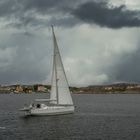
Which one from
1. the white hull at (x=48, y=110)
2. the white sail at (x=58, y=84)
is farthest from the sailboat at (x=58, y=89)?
the white hull at (x=48, y=110)

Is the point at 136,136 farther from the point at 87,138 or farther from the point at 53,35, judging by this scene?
the point at 53,35

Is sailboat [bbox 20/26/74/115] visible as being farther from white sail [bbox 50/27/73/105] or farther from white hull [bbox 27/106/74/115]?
white hull [bbox 27/106/74/115]

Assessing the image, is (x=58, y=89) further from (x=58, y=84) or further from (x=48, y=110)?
(x=48, y=110)

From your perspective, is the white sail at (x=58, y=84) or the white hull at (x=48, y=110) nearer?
the white hull at (x=48, y=110)

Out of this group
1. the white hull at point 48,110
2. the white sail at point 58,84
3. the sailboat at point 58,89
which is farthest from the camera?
the white sail at point 58,84

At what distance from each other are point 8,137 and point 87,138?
11.9 metres

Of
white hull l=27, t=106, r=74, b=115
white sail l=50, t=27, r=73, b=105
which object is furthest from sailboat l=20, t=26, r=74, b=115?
white hull l=27, t=106, r=74, b=115

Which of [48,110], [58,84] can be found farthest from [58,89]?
[48,110]

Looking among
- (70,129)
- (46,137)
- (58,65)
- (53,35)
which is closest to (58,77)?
(58,65)

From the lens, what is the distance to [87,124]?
3625 inches

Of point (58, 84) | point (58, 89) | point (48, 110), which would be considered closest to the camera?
point (48, 110)

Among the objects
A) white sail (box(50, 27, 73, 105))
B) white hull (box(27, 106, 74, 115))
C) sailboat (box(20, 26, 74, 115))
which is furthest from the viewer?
white sail (box(50, 27, 73, 105))

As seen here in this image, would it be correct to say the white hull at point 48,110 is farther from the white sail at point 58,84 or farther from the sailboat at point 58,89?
the white sail at point 58,84

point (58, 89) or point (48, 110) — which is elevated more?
point (58, 89)
